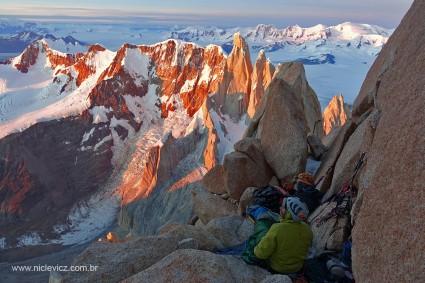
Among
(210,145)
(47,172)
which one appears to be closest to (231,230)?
(210,145)

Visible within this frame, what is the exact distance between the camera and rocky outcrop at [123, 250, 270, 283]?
9.45 metres

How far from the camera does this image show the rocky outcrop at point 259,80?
8900 centimetres

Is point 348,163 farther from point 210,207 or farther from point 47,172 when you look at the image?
point 47,172

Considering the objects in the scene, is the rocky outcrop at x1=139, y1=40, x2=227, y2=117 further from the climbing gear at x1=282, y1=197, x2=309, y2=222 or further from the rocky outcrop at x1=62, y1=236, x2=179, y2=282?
the climbing gear at x1=282, y1=197, x2=309, y2=222

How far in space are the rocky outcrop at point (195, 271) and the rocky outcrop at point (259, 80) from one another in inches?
3089

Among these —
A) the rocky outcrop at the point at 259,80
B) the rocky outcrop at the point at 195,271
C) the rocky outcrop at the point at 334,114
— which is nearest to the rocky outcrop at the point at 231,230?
the rocky outcrop at the point at 195,271

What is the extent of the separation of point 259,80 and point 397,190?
8673 centimetres

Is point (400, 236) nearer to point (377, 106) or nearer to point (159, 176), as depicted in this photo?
point (377, 106)

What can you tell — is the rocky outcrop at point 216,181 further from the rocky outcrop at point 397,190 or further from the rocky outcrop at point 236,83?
the rocky outcrop at point 236,83

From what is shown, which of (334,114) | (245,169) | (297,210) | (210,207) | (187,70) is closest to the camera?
(297,210)

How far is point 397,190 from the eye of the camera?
8.16 metres

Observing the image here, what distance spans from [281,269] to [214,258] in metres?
2.08

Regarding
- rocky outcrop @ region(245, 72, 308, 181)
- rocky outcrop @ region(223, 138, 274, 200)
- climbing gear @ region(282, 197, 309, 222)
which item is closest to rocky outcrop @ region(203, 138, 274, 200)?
rocky outcrop @ region(223, 138, 274, 200)

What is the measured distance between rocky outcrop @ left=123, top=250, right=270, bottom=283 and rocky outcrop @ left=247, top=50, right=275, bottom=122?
78.5 meters
